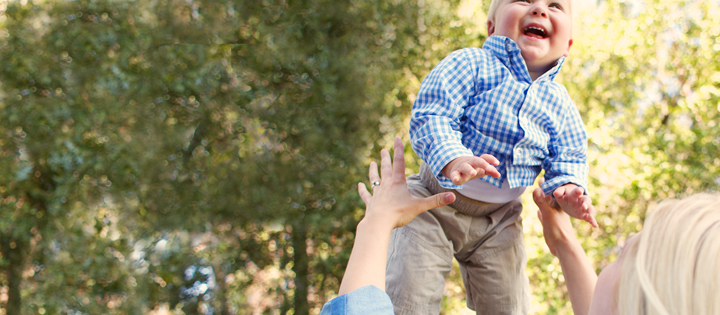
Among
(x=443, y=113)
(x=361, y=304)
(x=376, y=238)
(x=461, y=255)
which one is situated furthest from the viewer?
(x=461, y=255)

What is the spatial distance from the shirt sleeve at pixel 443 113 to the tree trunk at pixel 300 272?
1.93 m

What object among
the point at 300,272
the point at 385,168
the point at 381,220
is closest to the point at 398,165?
the point at 385,168

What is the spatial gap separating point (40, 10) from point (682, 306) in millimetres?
3391

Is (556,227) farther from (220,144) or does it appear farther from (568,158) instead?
(220,144)

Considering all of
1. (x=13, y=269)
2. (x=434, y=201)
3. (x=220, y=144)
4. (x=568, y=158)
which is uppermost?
(x=568, y=158)

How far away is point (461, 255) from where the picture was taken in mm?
1364

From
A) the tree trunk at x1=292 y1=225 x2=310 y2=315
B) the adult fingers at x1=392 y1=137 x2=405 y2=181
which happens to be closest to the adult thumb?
the adult fingers at x1=392 y1=137 x2=405 y2=181

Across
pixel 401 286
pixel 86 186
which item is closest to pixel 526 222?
pixel 401 286

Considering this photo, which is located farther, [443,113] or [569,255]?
[569,255]

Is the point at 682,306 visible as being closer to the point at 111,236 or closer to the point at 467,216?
the point at 467,216

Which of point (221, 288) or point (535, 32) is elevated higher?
point (535, 32)

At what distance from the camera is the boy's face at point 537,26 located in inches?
48.7

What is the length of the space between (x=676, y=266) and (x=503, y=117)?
575 mm

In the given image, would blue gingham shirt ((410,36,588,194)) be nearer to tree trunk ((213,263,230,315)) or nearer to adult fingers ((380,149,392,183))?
adult fingers ((380,149,392,183))
